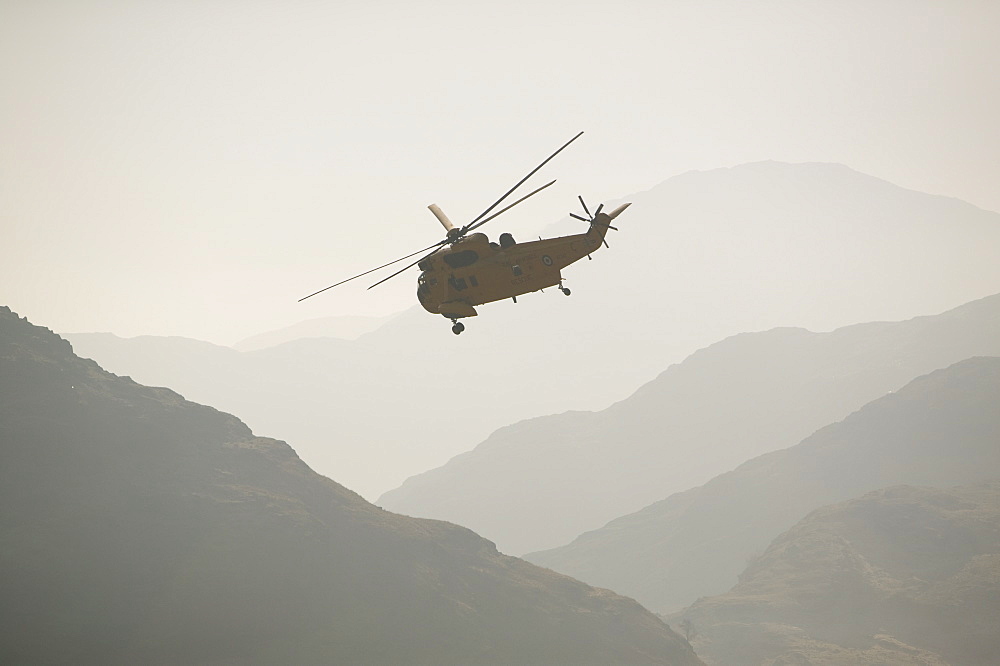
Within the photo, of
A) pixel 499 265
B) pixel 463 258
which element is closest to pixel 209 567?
pixel 463 258

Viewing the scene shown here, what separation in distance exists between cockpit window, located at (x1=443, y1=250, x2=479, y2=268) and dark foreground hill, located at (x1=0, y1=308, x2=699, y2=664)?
11933 centimetres

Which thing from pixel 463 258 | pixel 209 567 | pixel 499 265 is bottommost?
pixel 209 567

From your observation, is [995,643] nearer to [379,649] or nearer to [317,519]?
[379,649]

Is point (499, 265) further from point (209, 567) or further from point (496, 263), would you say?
point (209, 567)

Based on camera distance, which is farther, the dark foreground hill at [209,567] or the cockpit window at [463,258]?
the dark foreground hill at [209,567]

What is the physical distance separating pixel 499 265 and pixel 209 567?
453ft

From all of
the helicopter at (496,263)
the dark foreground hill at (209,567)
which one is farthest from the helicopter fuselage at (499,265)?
the dark foreground hill at (209,567)

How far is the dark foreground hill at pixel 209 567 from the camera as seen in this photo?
440 feet

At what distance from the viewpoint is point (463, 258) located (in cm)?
4044

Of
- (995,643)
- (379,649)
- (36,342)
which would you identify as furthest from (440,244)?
(995,643)

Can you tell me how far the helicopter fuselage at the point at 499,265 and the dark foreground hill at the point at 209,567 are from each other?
388 feet

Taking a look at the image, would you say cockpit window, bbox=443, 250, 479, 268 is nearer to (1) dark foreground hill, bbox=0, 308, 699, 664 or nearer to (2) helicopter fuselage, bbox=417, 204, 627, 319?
(2) helicopter fuselage, bbox=417, 204, 627, 319

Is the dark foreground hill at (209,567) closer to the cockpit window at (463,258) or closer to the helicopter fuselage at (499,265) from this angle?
the helicopter fuselage at (499,265)

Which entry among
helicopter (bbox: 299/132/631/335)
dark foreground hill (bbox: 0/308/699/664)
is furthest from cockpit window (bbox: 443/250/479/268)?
dark foreground hill (bbox: 0/308/699/664)
